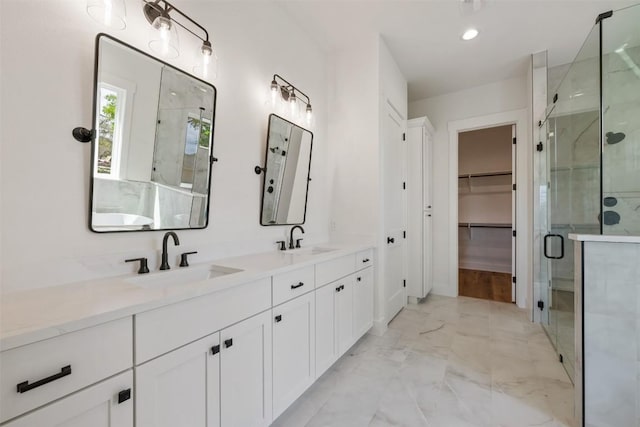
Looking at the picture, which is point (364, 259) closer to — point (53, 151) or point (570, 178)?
point (570, 178)

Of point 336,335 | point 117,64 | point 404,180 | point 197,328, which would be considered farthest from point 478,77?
point 197,328

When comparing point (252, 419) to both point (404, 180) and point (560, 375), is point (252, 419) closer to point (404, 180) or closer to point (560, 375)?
point (560, 375)

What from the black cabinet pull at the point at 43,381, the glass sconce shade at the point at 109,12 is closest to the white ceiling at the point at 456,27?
the glass sconce shade at the point at 109,12

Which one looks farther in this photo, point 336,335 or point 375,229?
point 375,229

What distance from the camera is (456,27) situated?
2.52 meters

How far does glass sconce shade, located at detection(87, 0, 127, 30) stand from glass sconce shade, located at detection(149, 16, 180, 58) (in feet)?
0.43

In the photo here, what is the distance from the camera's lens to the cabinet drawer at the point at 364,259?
2338 mm

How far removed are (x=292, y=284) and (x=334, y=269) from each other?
491 millimetres

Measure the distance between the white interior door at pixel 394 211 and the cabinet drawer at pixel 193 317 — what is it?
1.76 meters

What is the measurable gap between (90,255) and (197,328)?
1.93 ft

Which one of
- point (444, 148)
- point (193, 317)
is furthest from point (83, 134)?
point (444, 148)

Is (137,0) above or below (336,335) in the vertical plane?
above

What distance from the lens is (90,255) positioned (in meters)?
1.17

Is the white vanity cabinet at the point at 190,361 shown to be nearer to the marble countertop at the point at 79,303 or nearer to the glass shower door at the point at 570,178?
the marble countertop at the point at 79,303
